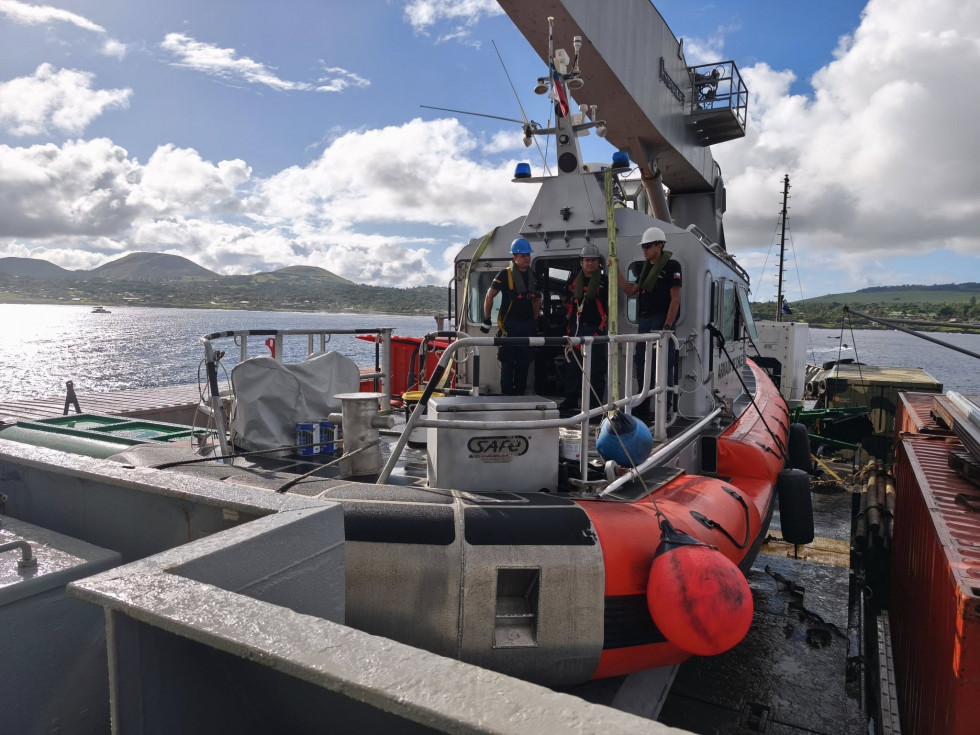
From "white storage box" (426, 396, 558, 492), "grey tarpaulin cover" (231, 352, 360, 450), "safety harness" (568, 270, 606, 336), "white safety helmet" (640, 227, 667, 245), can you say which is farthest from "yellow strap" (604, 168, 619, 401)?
"grey tarpaulin cover" (231, 352, 360, 450)

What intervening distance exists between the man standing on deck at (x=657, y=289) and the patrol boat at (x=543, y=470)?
0.95 ft

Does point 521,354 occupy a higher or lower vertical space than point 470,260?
lower

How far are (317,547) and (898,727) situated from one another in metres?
4.04

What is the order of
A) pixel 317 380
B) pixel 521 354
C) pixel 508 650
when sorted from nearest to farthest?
pixel 508 650 → pixel 317 380 → pixel 521 354

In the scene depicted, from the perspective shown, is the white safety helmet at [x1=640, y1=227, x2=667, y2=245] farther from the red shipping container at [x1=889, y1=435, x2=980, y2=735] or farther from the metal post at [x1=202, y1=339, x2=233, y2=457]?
the metal post at [x1=202, y1=339, x2=233, y2=457]

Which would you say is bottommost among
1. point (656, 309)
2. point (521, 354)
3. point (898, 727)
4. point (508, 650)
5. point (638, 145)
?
point (898, 727)

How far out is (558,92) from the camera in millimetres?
6047

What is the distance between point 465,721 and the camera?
985mm

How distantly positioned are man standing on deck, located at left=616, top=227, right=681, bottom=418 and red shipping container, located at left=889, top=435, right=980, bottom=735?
6.66 ft

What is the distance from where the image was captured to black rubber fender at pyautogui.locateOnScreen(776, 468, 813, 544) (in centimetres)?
530

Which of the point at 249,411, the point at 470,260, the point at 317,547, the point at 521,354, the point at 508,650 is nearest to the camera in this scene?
the point at 317,547

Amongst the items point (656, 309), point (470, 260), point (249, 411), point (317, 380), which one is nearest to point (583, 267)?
point (656, 309)

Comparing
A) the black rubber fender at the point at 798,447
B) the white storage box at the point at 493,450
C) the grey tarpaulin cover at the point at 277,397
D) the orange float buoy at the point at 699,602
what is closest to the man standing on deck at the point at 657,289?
the white storage box at the point at 493,450

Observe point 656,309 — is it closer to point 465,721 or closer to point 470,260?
point 470,260
